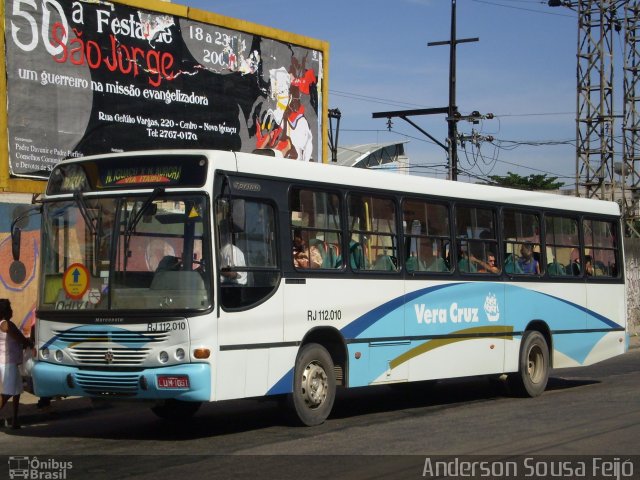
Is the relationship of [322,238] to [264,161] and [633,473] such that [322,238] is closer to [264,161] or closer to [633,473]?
[264,161]

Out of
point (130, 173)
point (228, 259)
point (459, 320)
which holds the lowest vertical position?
point (459, 320)

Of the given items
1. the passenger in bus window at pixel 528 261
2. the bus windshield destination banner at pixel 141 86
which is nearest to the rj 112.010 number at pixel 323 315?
the passenger in bus window at pixel 528 261

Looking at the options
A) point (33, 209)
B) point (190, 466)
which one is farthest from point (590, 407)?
point (33, 209)

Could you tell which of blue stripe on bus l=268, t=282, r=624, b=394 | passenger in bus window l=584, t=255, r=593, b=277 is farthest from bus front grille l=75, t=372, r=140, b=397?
passenger in bus window l=584, t=255, r=593, b=277

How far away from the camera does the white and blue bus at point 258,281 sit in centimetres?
1053

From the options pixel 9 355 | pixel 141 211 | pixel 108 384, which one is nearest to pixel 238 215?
pixel 141 211

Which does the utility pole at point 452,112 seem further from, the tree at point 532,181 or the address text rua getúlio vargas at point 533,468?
the tree at point 532,181

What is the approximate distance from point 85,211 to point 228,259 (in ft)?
5.59

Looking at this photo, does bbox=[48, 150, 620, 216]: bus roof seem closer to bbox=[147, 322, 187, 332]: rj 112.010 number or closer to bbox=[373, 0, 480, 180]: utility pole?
bbox=[147, 322, 187, 332]: rj 112.010 number

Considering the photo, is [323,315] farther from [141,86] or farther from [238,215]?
[141,86]

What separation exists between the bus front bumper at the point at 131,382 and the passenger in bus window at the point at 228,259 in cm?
97

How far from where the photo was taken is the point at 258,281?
36.7 feet

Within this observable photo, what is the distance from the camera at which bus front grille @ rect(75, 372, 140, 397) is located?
10500 mm

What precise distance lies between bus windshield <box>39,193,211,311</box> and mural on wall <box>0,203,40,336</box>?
6.30 metres
